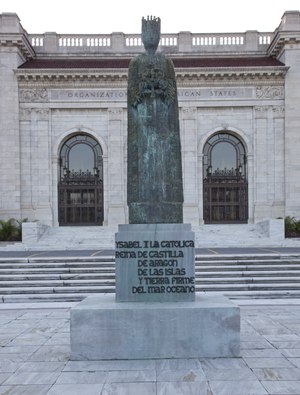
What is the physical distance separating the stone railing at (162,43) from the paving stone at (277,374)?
108 ft

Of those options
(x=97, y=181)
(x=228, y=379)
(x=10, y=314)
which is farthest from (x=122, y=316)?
(x=97, y=181)

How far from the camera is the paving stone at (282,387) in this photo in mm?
5840

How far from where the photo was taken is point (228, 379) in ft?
20.5

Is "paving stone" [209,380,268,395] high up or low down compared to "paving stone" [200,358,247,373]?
up

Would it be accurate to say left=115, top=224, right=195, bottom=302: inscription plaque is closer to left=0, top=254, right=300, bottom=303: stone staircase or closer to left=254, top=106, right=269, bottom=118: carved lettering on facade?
left=0, top=254, right=300, bottom=303: stone staircase

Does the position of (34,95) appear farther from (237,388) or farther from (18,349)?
(237,388)

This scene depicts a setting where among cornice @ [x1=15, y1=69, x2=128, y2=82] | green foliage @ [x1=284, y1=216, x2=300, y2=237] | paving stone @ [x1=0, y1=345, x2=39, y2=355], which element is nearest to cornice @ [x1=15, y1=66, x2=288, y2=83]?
cornice @ [x1=15, y1=69, x2=128, y2=82]

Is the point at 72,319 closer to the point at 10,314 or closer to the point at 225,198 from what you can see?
the point at 10,314

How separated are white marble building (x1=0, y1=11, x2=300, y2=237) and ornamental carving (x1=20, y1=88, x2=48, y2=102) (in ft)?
0.25

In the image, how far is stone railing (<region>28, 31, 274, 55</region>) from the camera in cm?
3650

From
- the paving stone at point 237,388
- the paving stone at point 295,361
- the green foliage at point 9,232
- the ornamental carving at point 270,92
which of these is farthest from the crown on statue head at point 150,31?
the ornamental carving at point 270,92

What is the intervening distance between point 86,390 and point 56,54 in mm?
34502

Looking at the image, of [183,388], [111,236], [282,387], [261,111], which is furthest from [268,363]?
[261,111]

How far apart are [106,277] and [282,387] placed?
413 inches
